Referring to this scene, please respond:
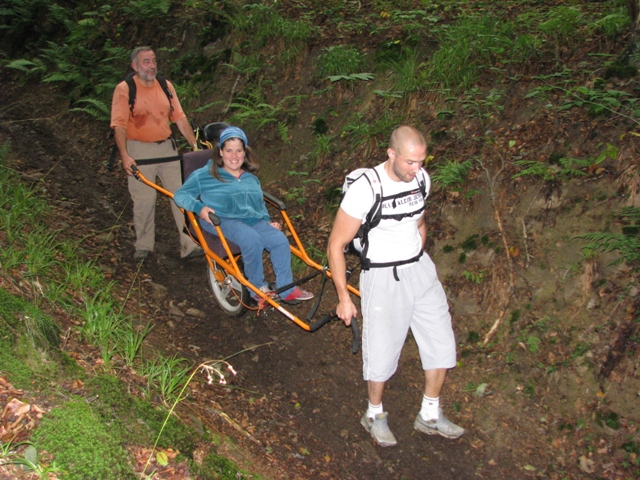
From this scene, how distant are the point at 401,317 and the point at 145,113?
4.51 metres

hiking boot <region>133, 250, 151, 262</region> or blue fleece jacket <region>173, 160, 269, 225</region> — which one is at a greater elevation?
blue fleece jacket <region>173, 160, 269, 225</region>

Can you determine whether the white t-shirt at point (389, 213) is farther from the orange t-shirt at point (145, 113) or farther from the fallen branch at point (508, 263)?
the orange t-shirt at point (145, 113)

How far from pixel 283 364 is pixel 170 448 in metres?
2.13

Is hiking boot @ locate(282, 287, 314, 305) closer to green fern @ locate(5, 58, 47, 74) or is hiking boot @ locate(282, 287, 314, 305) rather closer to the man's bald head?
the man's bald head

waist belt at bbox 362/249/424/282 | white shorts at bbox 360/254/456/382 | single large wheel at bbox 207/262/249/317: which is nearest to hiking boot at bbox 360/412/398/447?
white shorts at bbox 360/254/456/382

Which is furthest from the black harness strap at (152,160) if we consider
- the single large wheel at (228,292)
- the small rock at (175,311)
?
the small rock at (175,311)

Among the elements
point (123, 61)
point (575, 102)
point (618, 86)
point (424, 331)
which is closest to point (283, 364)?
point (424, 331)

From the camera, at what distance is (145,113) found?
7.12m

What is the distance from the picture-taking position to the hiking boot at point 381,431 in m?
4.71

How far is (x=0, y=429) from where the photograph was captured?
10.2ft

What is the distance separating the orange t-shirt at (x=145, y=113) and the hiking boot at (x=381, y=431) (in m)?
4.62

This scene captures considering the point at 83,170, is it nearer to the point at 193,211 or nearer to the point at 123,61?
the point at 123,61

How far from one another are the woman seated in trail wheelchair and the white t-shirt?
166cm

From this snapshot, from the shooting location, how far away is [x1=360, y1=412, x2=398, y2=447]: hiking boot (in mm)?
4707
